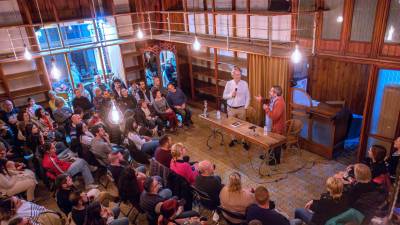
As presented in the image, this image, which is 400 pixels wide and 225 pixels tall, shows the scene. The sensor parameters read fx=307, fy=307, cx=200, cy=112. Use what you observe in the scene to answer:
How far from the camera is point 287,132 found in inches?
277

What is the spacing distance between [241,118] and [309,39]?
7.97 ft

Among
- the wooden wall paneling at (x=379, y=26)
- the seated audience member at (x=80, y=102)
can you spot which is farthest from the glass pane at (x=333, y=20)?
the seated audience member at (x=80, y=102)

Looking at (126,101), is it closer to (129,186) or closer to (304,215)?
(129,186)

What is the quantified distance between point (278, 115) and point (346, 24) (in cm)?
225

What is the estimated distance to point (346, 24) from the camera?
20.1 feet

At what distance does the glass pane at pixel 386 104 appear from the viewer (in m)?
5.70

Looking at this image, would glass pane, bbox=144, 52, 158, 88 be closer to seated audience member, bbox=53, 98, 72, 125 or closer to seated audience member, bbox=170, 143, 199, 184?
seated audience member, bbox=53, 98, 72, 125

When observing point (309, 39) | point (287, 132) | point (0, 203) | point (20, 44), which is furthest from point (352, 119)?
point (20, 44)

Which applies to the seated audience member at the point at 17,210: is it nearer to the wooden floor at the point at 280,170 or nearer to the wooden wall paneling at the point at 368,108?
the wooden floor at the point at 280,170

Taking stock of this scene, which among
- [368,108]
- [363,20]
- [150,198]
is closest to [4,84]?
[150,198]

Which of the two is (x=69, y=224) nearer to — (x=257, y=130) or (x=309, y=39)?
(x=257, y=130)

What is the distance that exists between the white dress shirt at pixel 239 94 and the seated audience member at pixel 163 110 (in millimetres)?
1830

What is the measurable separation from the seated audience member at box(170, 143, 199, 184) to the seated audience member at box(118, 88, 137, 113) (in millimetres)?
4012

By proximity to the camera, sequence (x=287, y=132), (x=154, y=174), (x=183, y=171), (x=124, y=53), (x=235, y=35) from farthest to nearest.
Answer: (x=124, y=53) → (x=235, y=35) → (x=287, y=132) → (x=154, y=174) → (x=183, y=171)
